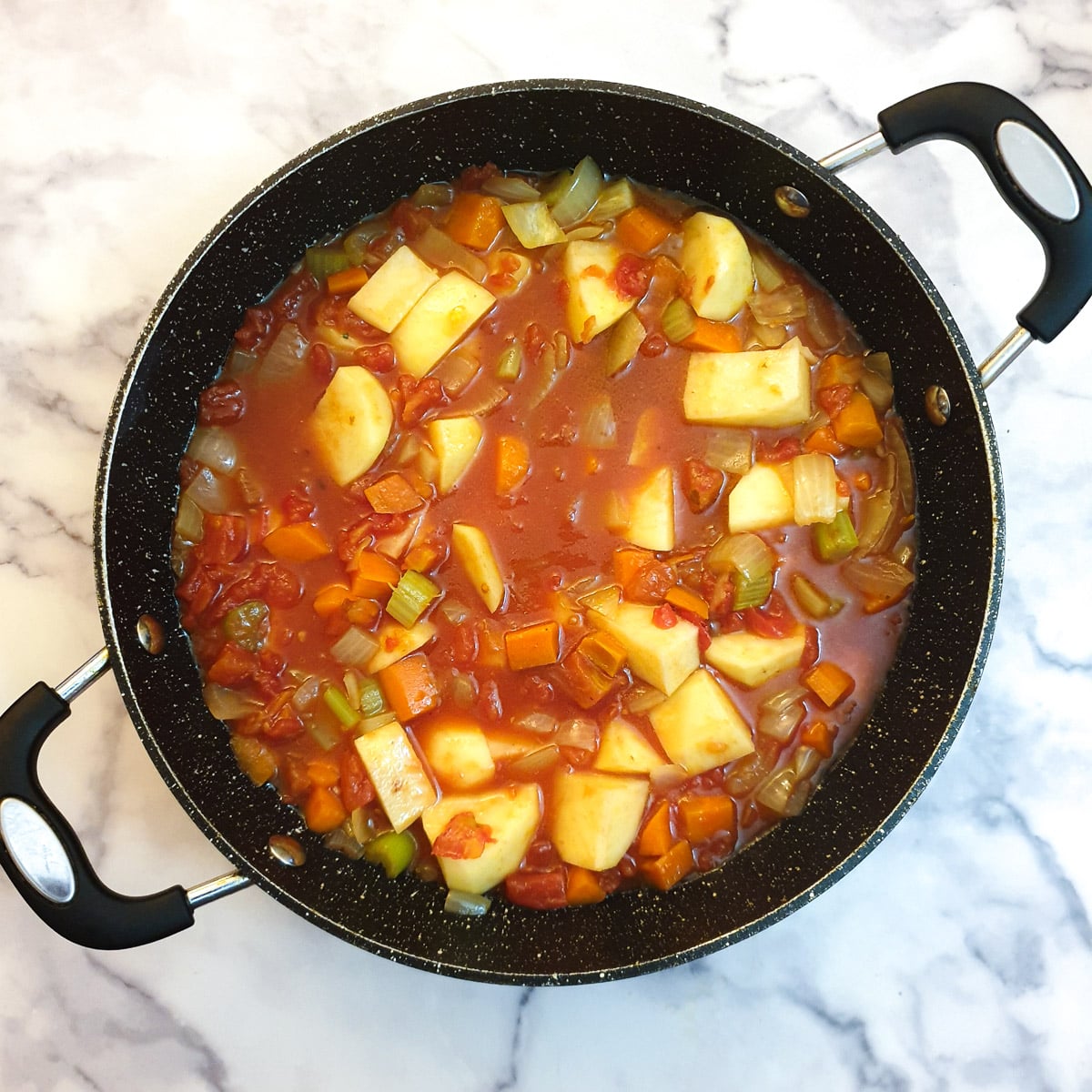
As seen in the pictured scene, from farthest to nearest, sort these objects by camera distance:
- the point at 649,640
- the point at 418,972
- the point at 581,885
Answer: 1. the point at 418,972
2. the point at 581,885
3. the point at 649,640

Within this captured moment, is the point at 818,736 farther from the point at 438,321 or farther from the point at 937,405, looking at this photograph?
the point at 438,321

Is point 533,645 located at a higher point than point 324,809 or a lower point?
higher

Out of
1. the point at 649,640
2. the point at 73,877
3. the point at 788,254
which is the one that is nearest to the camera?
the point at 73,877

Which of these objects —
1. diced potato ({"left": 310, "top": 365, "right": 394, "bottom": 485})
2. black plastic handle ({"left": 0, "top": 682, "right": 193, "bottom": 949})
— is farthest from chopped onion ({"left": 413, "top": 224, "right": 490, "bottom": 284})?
black plastic handle ({"left": 0, "top": 682, "right": 193, "bottom": 949})

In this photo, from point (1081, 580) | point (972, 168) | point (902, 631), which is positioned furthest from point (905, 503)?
point (972, 168)

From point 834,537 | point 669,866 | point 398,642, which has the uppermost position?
point 834,537

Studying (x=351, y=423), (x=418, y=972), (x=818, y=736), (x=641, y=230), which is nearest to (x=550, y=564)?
(x=351, y=423)

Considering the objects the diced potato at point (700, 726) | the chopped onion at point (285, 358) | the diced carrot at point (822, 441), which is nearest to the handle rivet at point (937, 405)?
the diced carrot at point (822, 441)

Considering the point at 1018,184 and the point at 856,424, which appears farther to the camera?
the point at 856,424
